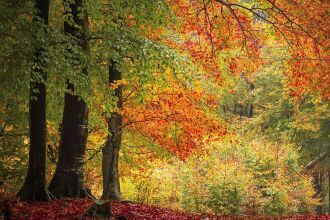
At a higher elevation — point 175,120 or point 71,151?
point 175,120

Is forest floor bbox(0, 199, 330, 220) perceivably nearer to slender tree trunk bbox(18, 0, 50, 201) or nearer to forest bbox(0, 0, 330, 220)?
forest bbox(0, 0, 330, 220)

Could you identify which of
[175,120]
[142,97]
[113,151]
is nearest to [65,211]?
[142,97]

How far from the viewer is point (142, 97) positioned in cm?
1141

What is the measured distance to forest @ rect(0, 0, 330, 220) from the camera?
33.9 ft

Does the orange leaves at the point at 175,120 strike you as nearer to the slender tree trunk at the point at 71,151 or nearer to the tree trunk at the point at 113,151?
the tree trunk at the point at 113,151

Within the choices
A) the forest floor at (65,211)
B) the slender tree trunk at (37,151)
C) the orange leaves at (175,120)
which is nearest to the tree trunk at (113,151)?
the orange leaves at (175,120)

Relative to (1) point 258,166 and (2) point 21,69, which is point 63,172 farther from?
(1) point 258,166

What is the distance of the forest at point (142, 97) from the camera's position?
10.3 m

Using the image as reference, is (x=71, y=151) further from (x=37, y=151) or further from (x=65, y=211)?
(x=65, y=211)

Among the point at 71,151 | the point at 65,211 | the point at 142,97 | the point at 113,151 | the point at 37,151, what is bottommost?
the point at 65,211

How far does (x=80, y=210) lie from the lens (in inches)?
406

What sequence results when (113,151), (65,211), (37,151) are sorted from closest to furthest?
(65,211) < (37,151) < (113,151)

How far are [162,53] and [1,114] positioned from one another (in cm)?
757

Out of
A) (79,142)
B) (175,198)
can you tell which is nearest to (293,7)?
(79,142)
